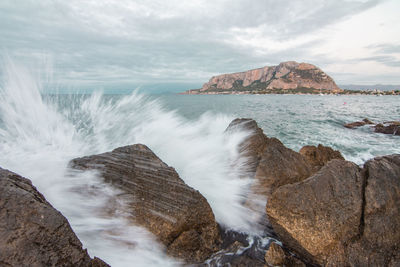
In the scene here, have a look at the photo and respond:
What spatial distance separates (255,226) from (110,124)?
12.6 m

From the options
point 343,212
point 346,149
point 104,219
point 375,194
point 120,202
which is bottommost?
point 346,149

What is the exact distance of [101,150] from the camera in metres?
9.84

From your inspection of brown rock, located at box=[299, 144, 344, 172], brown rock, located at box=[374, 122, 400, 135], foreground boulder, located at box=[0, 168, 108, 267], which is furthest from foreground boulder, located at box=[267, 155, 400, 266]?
brown rock, located at box=[374, 122, 400, 135]

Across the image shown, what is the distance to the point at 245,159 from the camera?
596 centimetres

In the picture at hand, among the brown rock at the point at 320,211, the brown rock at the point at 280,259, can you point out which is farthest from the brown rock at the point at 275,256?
the brown rock at the point at 320,211

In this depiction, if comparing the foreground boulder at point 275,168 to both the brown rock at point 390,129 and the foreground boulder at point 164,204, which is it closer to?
the foreground boulder at point 164,204

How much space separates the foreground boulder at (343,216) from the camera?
2996mm

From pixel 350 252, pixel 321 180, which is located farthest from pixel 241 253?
pixel 321 180

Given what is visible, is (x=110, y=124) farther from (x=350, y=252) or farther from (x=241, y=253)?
(x=350, y=252)

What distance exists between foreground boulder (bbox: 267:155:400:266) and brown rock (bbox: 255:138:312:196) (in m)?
1.25

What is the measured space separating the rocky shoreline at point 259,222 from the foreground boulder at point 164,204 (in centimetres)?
2

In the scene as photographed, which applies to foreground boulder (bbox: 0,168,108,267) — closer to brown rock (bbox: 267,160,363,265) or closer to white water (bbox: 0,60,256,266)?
white water (bbox: 0,60,256,266)

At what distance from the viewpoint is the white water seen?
3.60m

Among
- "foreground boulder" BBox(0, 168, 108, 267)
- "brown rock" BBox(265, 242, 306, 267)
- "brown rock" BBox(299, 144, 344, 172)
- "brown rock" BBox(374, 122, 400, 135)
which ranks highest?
"foreground boulder" BBox(0, 168, 108, 267)
